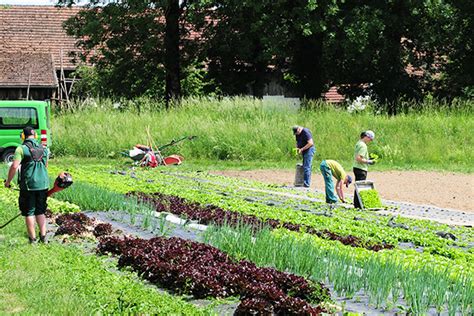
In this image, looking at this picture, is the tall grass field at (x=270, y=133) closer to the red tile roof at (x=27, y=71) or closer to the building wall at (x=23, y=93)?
the red tile roof at (x=27, y=71)

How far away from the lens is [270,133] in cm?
3441

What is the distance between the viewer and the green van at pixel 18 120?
98.9ft

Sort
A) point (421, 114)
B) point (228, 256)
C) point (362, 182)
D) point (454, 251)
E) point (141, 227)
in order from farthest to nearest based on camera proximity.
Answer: point (421, 114)
point (362, 182)
point (141, 227)
point (454, 251)
point (228, 256)

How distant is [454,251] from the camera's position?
41.5 ft

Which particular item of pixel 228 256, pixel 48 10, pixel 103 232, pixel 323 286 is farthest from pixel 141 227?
pixel 48 10

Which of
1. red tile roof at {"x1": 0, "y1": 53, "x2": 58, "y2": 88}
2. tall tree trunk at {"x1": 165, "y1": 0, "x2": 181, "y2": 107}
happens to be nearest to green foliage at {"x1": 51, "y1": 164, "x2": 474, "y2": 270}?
tall tree trunk at {"x1": 165, "y1": 0, "x2": 181, "y2": 107}

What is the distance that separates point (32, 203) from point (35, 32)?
49446mm

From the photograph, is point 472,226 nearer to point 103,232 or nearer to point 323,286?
point 103,232

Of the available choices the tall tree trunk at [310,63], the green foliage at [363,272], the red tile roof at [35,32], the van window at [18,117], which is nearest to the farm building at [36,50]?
the red tile roof at [35,32]

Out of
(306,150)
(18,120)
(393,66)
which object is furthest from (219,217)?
(393,66)

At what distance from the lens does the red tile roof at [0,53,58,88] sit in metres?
52.4

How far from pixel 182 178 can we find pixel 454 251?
13998mm

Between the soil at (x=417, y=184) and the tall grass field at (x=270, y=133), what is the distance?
8.47 feet

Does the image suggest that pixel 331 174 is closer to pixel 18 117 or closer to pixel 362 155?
pixel 362 155
